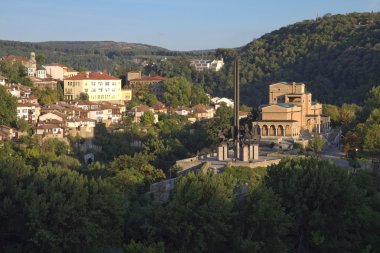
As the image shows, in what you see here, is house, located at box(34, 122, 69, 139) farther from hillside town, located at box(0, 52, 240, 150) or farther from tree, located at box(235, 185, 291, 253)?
tree, located at box(235, 185, 291, 253)

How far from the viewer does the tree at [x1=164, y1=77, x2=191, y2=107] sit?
54312 mm

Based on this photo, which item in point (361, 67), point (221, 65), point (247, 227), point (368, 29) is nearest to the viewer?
point (247, 227)

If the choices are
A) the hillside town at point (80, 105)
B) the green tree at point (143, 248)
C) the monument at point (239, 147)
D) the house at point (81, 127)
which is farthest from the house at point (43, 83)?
the green tree at point (143, 248)

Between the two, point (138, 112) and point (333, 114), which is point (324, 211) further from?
point (138, 112)

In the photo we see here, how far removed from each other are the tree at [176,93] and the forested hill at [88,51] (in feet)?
179

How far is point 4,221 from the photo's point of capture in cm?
1886

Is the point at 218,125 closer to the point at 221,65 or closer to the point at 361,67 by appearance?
the point at 361,67

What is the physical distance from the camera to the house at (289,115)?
3784 centimetres

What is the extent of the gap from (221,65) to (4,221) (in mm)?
67623

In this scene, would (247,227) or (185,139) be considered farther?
(185,139)

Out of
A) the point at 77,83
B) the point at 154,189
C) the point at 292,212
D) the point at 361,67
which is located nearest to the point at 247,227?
the point at 292,212

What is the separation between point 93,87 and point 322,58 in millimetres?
27589

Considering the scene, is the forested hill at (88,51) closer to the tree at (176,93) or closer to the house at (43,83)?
the tree at (176,93)

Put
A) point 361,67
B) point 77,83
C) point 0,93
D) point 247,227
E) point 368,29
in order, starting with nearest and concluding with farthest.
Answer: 1. point 247,227
2. point 0,93
3. point 77,83
4. point 361,67
5. point 368,29
